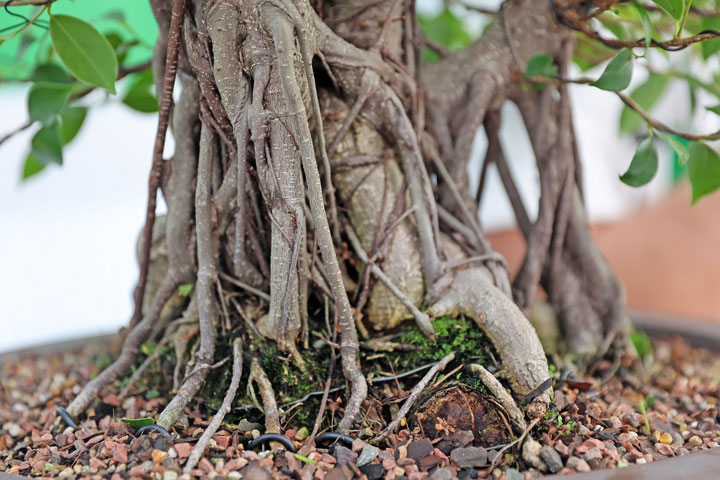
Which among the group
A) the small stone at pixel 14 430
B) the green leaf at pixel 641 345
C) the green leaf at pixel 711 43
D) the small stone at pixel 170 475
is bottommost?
the green leaf at pixel 641 345

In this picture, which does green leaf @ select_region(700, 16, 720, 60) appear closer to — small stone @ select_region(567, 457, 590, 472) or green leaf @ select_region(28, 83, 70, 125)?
small stone @ select_region(567, 457, 590, 472)

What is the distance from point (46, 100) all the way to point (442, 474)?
880 mm

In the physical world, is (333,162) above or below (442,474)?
above

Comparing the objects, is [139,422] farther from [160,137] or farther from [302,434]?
[160,137]

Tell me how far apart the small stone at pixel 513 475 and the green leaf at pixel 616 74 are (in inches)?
21.0

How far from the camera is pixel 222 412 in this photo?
82 centimetres

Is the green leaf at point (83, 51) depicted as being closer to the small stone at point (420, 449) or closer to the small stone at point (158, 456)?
the small stone at point (158, 456)

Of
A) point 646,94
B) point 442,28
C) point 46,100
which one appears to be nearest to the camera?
point 46,100

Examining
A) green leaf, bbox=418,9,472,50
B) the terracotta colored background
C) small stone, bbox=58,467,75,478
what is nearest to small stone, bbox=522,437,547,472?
small stone, bbox=58,467,75,478

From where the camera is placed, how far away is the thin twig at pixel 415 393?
79cm

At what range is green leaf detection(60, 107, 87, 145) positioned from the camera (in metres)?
1.20

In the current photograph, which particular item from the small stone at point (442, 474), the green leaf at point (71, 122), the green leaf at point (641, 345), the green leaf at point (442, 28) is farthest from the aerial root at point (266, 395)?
the green leaf at point (442, 28)

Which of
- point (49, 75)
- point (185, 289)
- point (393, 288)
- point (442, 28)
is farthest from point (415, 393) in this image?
point (442, 28)

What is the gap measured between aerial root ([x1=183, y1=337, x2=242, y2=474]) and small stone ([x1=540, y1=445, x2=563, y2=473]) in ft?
1.38
